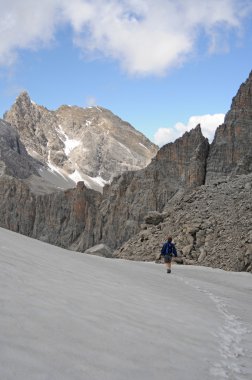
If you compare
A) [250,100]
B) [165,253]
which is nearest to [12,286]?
[165,253]

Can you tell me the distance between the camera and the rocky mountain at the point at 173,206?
87.8ft

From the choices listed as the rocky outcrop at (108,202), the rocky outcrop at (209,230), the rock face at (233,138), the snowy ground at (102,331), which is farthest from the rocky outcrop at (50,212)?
the snowy ground at (102,331)

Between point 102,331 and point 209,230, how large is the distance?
21.9 metres

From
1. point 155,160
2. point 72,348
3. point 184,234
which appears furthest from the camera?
point 155,160

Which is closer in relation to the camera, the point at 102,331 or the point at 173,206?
the point at 102,331

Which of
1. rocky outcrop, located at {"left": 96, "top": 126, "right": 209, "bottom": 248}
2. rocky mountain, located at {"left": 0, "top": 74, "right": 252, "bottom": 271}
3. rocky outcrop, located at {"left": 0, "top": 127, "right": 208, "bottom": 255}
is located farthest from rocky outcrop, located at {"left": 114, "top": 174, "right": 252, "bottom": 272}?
rocky outcrop, located at {"left": 96, "top": 126, "right": 209, "bottom": 248}

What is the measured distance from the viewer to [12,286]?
689 cm

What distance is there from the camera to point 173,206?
35.6m

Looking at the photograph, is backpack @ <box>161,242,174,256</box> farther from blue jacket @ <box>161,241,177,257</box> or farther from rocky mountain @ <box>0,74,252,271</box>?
rocky mountain @ <box>0,74,252,271</box>

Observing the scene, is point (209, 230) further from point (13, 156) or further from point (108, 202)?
point (13, 156)

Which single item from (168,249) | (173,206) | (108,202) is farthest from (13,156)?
(168,249)

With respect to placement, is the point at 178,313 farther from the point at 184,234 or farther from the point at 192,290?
the point at 184,234

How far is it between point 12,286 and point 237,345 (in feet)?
11.2

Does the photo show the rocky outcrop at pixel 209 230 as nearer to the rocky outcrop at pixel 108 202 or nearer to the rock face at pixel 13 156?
the rocky outcrop at pixel 108 202
